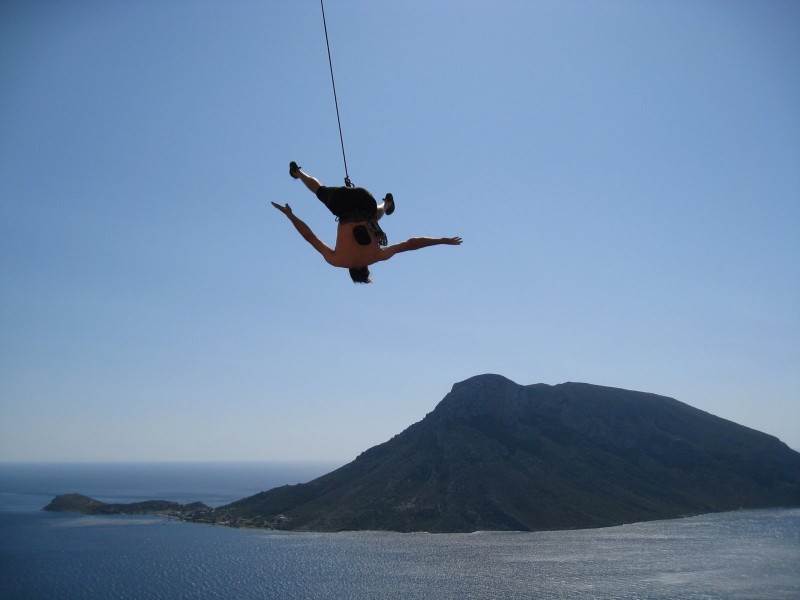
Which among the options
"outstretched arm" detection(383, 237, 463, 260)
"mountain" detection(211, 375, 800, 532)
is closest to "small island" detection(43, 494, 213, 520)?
"mountain" detection(211, 375, 800, 532)

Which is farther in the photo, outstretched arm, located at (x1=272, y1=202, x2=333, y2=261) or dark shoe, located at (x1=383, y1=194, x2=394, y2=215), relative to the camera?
dark shoe, located at (x1=383, y1=194, x2=394, y2=215)

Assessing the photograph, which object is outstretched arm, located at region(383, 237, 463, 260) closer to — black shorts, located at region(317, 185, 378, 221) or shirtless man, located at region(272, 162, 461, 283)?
shirtless man, located at region(272, 162, 461, 283)

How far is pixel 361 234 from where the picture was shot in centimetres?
593

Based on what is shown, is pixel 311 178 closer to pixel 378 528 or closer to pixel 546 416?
pixel 378 528

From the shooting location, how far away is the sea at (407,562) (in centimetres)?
6144

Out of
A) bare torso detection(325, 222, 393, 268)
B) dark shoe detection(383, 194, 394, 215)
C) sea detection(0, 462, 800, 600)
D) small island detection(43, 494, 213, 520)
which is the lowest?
sea detection(0, 462, 800, 600)

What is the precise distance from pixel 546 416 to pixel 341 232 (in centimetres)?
→ 13996

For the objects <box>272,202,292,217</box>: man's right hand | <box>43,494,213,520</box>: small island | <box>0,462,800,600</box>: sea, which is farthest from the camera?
<box>43,494,213,520</box>: small island

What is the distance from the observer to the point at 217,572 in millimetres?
71875

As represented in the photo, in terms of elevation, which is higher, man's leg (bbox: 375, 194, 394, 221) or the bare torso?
man's leg (bbox: 375, 194, 394, 221)

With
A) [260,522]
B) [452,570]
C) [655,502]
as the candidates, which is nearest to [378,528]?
[260,522]

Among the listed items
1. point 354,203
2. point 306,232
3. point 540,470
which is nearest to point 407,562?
point 540,470

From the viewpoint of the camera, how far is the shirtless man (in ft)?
19.5

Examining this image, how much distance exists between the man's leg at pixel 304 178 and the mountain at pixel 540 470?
10410 cm
